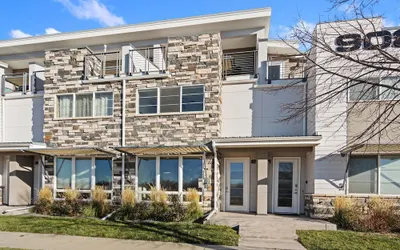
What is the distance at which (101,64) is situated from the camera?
595 inches

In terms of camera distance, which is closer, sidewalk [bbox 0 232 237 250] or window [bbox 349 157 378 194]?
sidewalk [bbox 0 232 237 250]

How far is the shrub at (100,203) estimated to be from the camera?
11.9 meters

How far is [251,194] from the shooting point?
1295 cm

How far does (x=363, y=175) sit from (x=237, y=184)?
491 centimetres

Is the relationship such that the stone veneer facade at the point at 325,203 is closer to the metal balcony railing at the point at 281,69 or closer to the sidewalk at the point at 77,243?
the sidewalk at the point at 77,243

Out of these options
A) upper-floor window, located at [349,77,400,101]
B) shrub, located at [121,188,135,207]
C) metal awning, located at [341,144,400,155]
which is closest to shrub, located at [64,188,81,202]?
shrub, located at [121,188,135,207]

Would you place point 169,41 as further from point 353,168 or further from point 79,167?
point 353,168

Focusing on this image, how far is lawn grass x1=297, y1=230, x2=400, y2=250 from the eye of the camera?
7681 millimetres

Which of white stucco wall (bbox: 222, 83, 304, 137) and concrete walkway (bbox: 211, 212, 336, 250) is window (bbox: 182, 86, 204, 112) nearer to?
white stucco wall (bbox: 222, 83, 304, 137)

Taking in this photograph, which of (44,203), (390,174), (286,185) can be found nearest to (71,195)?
(44,203)

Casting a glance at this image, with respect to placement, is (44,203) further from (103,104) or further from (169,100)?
(169,100)

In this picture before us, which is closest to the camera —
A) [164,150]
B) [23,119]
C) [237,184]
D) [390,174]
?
[390,174]

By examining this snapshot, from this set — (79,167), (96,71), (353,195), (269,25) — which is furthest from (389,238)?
(96,71)

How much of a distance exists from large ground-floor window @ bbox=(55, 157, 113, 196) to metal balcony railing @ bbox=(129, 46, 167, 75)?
453 centimetres
